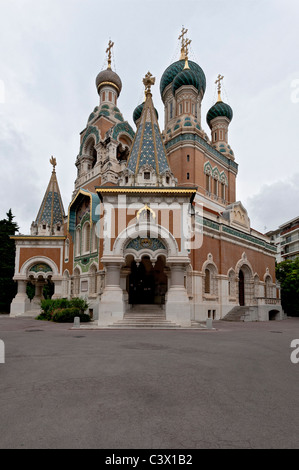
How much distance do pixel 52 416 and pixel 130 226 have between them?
1299cm

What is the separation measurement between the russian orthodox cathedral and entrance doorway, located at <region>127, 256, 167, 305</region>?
67 millimetres

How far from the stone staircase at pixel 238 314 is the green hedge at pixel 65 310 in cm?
988

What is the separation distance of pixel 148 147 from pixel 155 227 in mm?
5902

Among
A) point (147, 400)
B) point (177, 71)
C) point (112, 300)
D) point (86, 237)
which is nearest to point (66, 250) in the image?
point (86, 237)

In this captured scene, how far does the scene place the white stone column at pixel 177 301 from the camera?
1557 centimetres

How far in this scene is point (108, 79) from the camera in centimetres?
2958

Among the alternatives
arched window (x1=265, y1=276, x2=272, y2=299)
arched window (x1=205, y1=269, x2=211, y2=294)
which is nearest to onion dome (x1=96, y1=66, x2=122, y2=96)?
arched window (x1=205, y1=269, x2=211, y2=294)

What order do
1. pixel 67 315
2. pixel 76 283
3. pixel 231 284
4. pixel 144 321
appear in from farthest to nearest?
pixel 231 284, pixel 76 283, pixel 67 315, pixel 144 321

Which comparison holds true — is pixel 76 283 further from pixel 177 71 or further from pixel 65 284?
pixel 177 71

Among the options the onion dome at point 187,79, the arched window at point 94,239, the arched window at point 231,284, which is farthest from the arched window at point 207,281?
the onion dome at point 187,79

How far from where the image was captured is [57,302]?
2048 centimetres

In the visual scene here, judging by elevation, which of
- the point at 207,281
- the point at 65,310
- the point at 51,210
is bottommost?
the point at 65,310

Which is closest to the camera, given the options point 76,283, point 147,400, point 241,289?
point 147,400

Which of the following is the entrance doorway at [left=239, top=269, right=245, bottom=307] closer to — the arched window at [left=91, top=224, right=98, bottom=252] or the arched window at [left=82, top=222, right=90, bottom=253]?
the arched window at [left=91, top=224, right=98, bottom=252]
